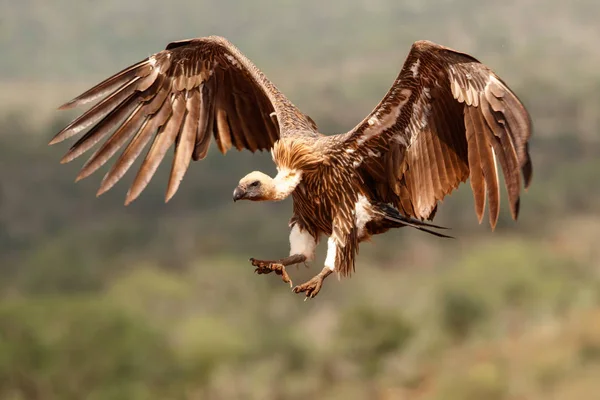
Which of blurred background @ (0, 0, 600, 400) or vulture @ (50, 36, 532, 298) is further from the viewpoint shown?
blurred background @ (0, 0, 600, 400)

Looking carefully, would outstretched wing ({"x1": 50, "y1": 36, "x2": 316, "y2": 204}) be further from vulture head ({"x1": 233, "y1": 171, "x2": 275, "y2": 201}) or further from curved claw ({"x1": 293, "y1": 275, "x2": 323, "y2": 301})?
curved claw ({"x1": 293, "y1": 275, "x2": 323, "y2": 301})

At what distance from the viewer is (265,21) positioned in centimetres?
7931

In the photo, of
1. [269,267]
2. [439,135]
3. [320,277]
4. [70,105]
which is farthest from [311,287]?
[70,105]

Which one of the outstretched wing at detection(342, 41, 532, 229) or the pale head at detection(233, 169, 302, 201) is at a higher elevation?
the outstretched wing at detection(342, 41, 532, 229)

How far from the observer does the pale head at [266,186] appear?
23.5 feet

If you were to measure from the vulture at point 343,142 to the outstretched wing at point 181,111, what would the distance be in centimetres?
1

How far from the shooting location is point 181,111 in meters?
8.20

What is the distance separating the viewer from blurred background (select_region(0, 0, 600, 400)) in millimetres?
52812

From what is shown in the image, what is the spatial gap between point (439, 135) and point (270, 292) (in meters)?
48.5

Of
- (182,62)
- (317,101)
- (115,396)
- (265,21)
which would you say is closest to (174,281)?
(115,396)

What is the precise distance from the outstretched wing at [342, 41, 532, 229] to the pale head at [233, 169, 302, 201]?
1.47 ft

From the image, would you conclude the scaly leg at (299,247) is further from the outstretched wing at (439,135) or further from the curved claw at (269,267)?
the outstretched wing at (439,135)

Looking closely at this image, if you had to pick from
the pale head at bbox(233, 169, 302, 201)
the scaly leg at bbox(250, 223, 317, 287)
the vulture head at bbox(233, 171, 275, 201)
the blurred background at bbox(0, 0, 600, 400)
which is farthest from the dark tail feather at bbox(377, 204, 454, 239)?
the blurred background at bbox(0, 0, 600, 400)

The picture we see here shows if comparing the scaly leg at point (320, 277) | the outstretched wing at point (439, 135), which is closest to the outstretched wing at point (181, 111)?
the outstretched wing at point (439, 135)
